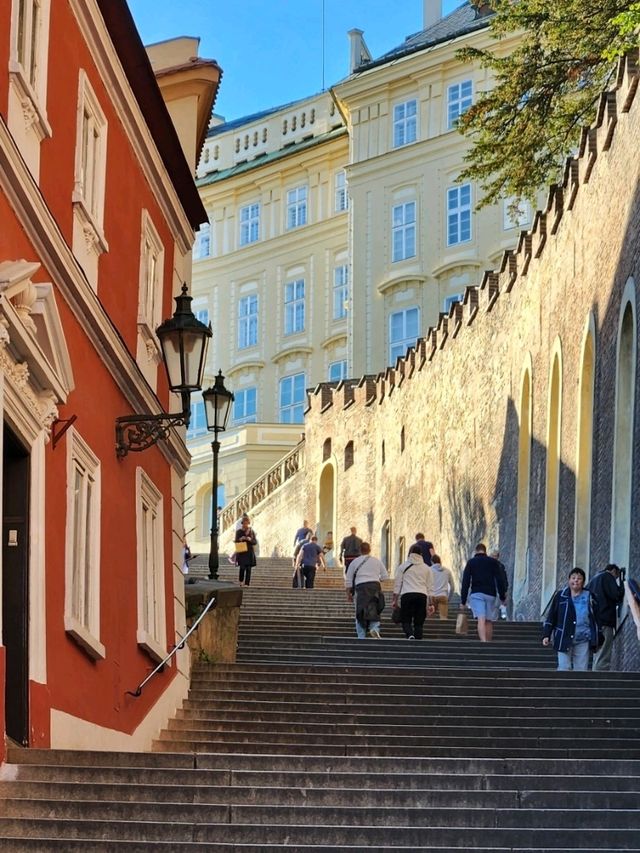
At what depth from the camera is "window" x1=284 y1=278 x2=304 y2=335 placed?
68625 millimetres

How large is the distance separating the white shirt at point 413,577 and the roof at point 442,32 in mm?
38587

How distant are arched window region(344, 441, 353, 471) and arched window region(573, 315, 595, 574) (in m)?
24.7

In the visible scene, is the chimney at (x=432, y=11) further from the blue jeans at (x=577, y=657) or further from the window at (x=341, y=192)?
the blue jeans at (x=577, y=657)

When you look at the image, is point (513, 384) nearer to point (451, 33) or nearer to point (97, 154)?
point (97, 154)

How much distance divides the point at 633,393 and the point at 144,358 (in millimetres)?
8981

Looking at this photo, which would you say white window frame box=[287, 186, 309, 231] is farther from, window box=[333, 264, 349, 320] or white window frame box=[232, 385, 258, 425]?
white window frame box=[232, 385, 258, 425]

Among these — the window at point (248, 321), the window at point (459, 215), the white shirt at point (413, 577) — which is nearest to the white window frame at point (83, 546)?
the white shirt at point (413, 577)

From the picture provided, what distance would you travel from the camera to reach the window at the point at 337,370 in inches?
2603

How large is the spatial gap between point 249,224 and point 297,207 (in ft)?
9.96

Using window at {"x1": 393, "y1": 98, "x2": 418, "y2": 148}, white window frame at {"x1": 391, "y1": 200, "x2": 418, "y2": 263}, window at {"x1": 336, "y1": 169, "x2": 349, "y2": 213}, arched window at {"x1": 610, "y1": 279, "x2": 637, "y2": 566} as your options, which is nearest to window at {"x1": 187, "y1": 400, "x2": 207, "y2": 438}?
window at {"x1": 336, "y1": 169, "x2": 349, "y2": 213}

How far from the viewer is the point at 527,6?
105 ft

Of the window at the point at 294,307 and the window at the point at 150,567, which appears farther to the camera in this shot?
the window at the point at 294,307

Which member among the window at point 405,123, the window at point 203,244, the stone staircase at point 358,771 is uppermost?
the window at point 405,123

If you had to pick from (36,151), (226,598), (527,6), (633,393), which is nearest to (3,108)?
(36,151)
